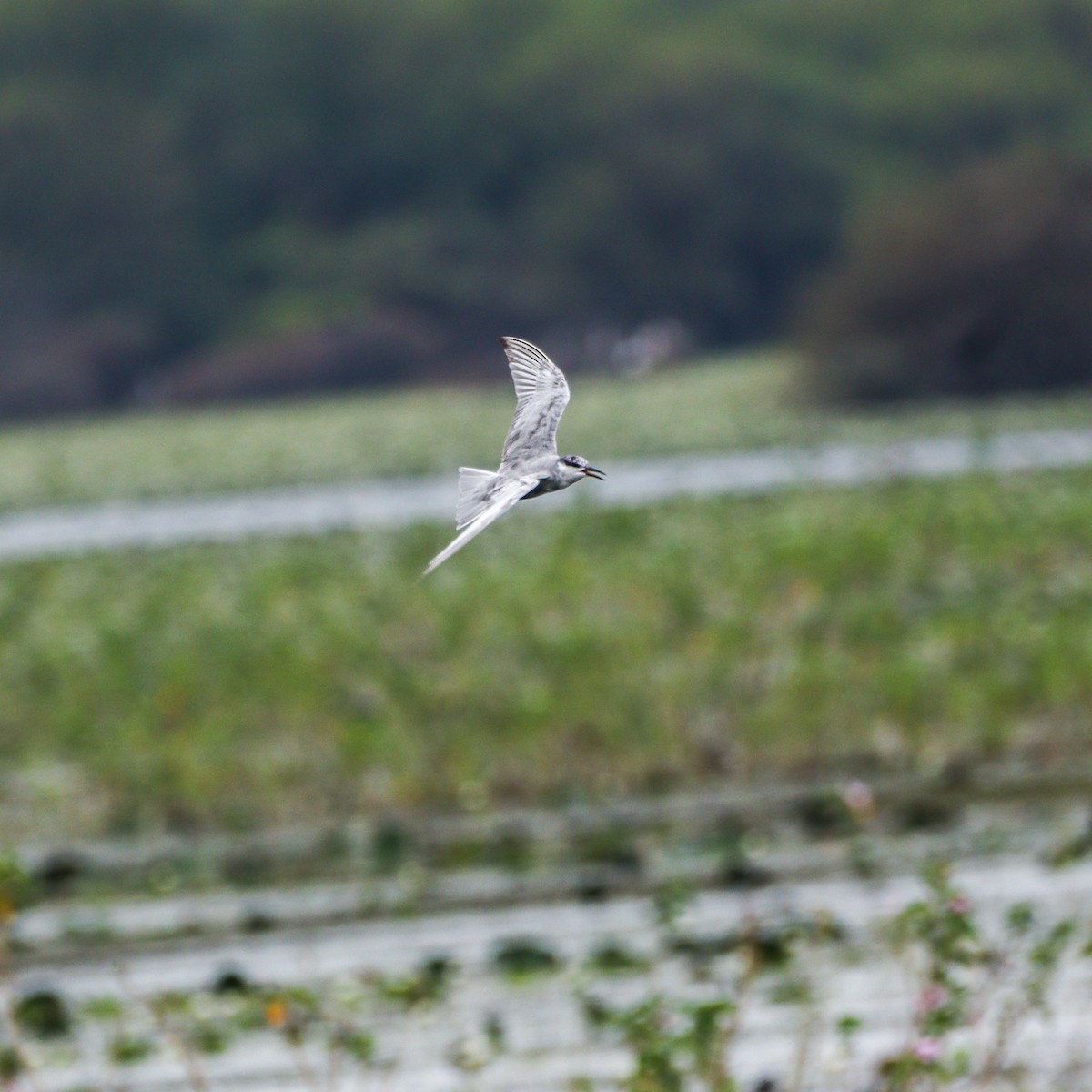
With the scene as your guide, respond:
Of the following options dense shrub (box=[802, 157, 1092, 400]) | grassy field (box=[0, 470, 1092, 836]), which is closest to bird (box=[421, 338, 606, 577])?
grassy field (box=[0, 470, 1092, 836])

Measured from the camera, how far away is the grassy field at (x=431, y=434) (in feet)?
83.8

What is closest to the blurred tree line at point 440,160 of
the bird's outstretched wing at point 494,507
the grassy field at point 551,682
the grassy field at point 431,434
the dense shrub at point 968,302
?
the grassy field at point 431,434

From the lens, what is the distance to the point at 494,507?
2.12 meters

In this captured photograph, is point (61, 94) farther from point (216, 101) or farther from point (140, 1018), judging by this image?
point (140, 1018)

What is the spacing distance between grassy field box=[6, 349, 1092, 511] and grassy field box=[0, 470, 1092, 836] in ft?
28.4

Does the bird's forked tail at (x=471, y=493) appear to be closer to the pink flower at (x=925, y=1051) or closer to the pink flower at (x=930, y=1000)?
the pink flower at (x=925, y=1051)

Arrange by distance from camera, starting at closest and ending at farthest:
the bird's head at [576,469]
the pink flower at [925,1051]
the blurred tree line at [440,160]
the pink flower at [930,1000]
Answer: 1. the bird's head at [576,469]
2. the pink flower at [925,1051]
3. the pink flower at [930,1000]
4. the blurred tree line at [440,160]

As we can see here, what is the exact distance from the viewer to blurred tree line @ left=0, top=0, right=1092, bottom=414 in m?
45.2

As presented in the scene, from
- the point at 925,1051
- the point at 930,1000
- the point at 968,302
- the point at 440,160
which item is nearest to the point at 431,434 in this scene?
the point at 968,302

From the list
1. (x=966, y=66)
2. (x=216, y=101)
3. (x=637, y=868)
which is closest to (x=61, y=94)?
(x=216, y=101)

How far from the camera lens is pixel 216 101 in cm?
5541

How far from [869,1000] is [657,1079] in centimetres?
214

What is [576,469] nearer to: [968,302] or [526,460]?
[526,460]

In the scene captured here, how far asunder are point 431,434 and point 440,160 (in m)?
23.9
